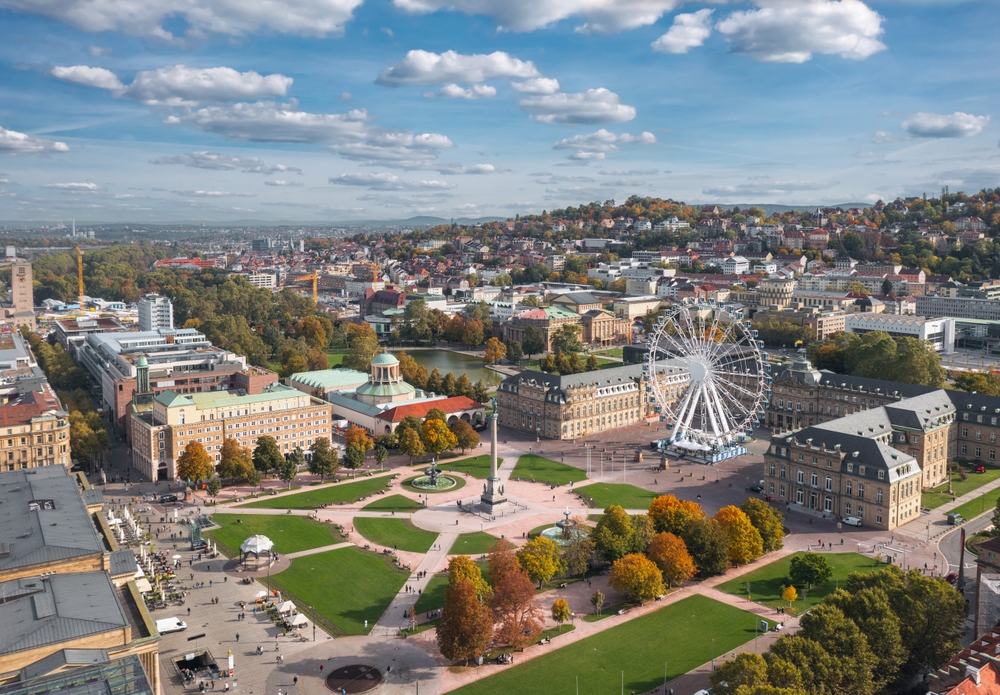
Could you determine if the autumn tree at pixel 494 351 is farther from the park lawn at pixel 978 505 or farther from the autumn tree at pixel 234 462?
the park lawn at pixel 978 505

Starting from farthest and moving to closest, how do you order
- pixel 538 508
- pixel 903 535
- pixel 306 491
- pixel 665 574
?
pixel 306 491, pixel 538 508, pixel 903 535, pixel 665 574

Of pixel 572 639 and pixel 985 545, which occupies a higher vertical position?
pixel 985 545

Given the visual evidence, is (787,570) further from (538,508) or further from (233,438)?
(233,438)

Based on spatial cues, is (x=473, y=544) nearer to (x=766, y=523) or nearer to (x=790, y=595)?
(x=766, y=523)

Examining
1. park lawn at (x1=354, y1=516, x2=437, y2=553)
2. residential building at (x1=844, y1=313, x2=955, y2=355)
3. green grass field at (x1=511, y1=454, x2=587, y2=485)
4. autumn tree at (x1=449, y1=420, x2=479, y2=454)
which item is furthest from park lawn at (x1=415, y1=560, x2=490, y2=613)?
residential building at (x1=844, y1=313, x2=955, y2=355)

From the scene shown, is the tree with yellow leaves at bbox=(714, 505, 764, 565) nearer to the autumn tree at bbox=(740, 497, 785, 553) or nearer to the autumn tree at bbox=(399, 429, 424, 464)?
the autumn tree at bbox=(740, 497, 785, 553)

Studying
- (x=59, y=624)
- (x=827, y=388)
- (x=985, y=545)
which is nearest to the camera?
(x=59, y=624)

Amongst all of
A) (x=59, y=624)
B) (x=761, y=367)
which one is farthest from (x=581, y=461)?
(x=59, y=624)
